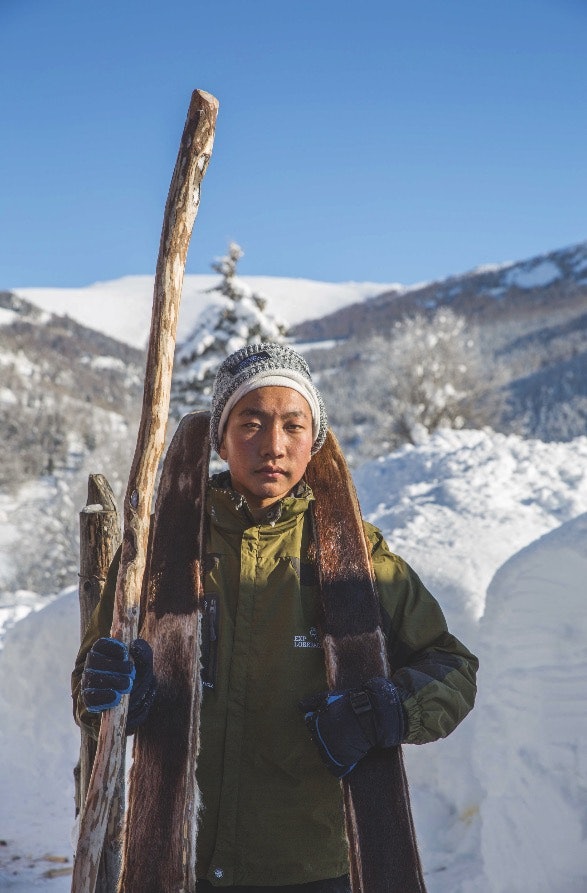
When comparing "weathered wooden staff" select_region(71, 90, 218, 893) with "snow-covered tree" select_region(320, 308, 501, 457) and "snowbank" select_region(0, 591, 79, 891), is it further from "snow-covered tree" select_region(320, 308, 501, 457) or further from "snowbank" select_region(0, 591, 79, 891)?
"snow-covered tree" select_region(320, 308, 501, 457)

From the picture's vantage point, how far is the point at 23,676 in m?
6.11

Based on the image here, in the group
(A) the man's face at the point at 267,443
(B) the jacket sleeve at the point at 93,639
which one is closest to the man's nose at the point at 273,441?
(A) the man's face at the point at 267,443

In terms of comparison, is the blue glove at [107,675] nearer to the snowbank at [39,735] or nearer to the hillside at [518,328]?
the snowbank at [39,735]

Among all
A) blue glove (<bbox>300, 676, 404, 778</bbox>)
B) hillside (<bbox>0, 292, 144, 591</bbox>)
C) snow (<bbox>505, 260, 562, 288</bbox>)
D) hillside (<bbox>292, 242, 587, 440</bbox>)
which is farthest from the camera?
snow (<bbox>505, 260, 562, 288</bbox>)

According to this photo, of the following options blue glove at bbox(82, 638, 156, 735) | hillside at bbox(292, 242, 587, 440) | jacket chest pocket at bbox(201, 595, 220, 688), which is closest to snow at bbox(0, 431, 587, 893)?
jacket chest pocket at bbox(201, 595, 220, 688)

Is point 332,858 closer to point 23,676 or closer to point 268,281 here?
point 23,676

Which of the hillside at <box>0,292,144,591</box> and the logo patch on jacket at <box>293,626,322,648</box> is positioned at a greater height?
the hillside at <box>0,292,144,591</box>

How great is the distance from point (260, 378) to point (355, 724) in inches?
30.1

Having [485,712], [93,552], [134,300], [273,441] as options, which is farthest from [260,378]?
[134,300]

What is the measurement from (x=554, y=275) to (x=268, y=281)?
61451 millimetres

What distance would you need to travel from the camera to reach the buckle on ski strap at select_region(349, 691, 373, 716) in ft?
5.44

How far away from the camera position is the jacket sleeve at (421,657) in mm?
1690

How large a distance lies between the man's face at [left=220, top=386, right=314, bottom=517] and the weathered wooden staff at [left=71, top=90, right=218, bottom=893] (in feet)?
0.89

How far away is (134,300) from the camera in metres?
146
